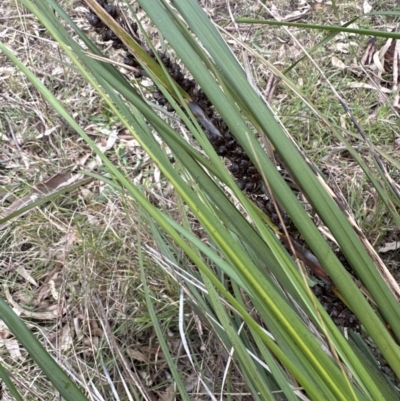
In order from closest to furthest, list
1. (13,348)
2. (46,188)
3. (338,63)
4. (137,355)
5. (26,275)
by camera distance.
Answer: (137,355), (13,348), (26,275), (46,188), (338,63)

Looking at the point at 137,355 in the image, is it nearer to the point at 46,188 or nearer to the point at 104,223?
the point at 104,223

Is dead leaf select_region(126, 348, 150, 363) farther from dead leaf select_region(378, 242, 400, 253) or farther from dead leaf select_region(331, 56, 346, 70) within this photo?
dead leaf select_region(331, 56, 346, 70)

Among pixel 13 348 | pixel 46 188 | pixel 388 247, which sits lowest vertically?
pixel 388 247

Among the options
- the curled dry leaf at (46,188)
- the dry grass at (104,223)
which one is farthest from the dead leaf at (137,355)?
the curled dry leaf at (46,188)

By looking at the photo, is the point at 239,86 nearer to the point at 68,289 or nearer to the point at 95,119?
the point at 68,289

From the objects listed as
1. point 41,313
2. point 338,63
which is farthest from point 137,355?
point 338,63

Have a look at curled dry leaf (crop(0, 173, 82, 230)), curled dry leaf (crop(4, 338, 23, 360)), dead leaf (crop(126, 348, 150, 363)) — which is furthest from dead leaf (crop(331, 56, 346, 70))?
curled dry leaf (crop(4, 338, 23, 360))

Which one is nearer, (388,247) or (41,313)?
(388,247)

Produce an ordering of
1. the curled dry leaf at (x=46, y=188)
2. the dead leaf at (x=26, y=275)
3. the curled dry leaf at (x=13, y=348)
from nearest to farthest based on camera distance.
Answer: the curled dry leaf at (x=13, y=348)
the dead leaf at (x=26, y=275)
the curled dry leaf at (x=46, y=188)

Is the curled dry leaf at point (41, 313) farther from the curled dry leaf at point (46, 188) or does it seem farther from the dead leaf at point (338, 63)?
the dead leaf at point (338, 63)
